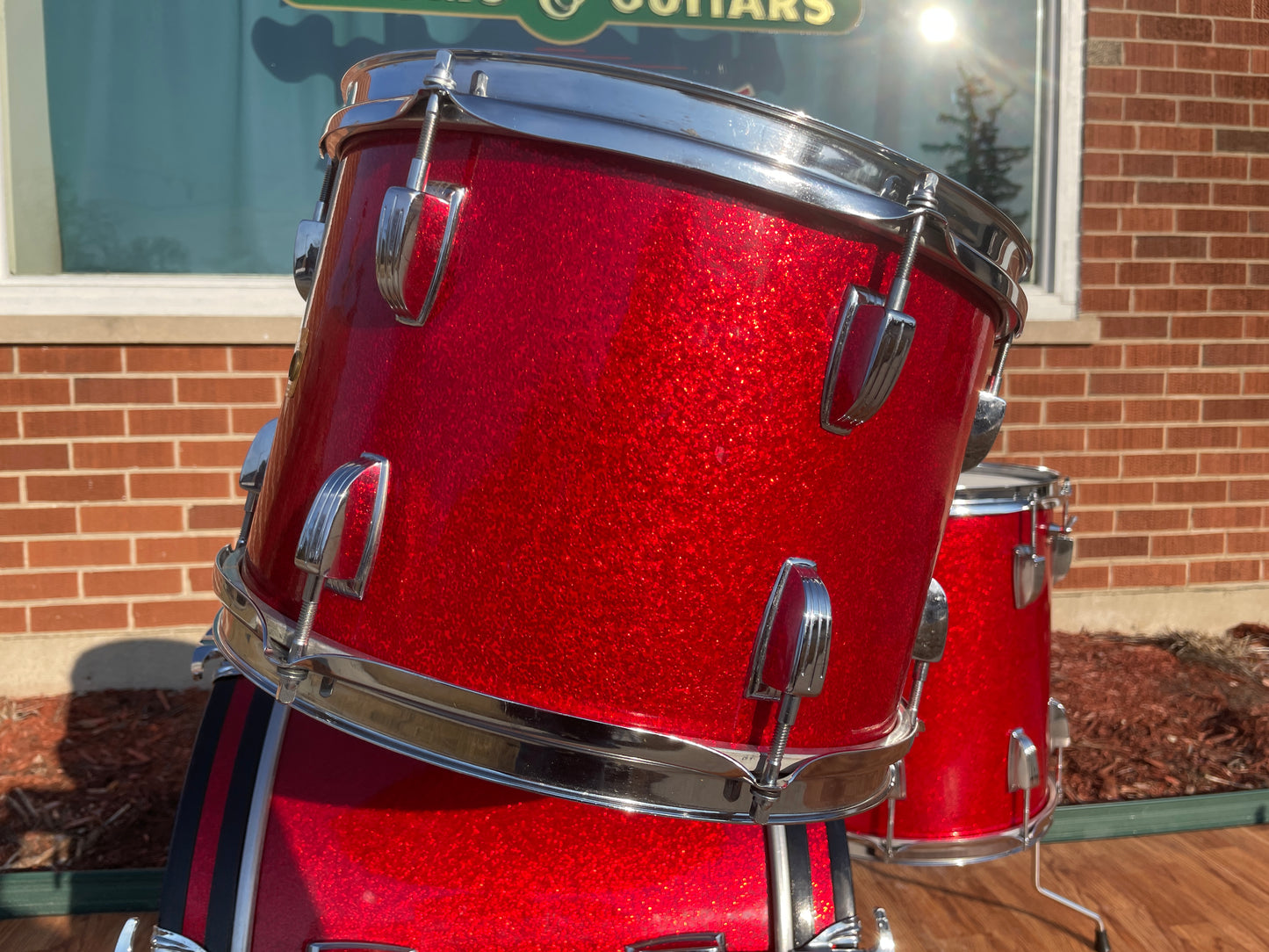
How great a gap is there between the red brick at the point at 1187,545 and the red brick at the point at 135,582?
3.17 m

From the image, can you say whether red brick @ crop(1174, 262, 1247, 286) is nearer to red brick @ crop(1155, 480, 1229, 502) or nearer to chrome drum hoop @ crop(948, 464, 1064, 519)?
red brick @ crop(1155, 480, 1229, 502)

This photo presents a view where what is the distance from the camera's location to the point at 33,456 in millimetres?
2621

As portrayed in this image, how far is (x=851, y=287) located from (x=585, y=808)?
2.38 feet

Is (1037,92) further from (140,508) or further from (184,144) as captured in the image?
(140,508)

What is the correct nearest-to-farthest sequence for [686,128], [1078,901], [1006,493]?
[686,128] → [1006,493] → [1078,901]

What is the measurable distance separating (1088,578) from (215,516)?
283 cm

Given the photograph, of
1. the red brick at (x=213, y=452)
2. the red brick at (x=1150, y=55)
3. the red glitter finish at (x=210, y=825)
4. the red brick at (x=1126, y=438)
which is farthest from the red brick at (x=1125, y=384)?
the red glitter finish at (x=210, y=825)

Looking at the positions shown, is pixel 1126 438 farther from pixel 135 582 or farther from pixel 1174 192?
pixel 135 582

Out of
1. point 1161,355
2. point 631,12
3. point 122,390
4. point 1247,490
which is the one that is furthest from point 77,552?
point 1247,490

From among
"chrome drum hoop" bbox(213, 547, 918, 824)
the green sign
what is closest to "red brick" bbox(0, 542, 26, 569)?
the green sign

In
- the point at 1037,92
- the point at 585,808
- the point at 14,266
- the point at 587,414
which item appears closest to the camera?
the point at 587,414

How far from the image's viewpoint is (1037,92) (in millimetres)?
3102

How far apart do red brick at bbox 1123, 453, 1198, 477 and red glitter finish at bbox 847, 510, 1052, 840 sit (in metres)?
1.71

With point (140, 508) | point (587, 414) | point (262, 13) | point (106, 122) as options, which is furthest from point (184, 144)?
point (587, 414)
